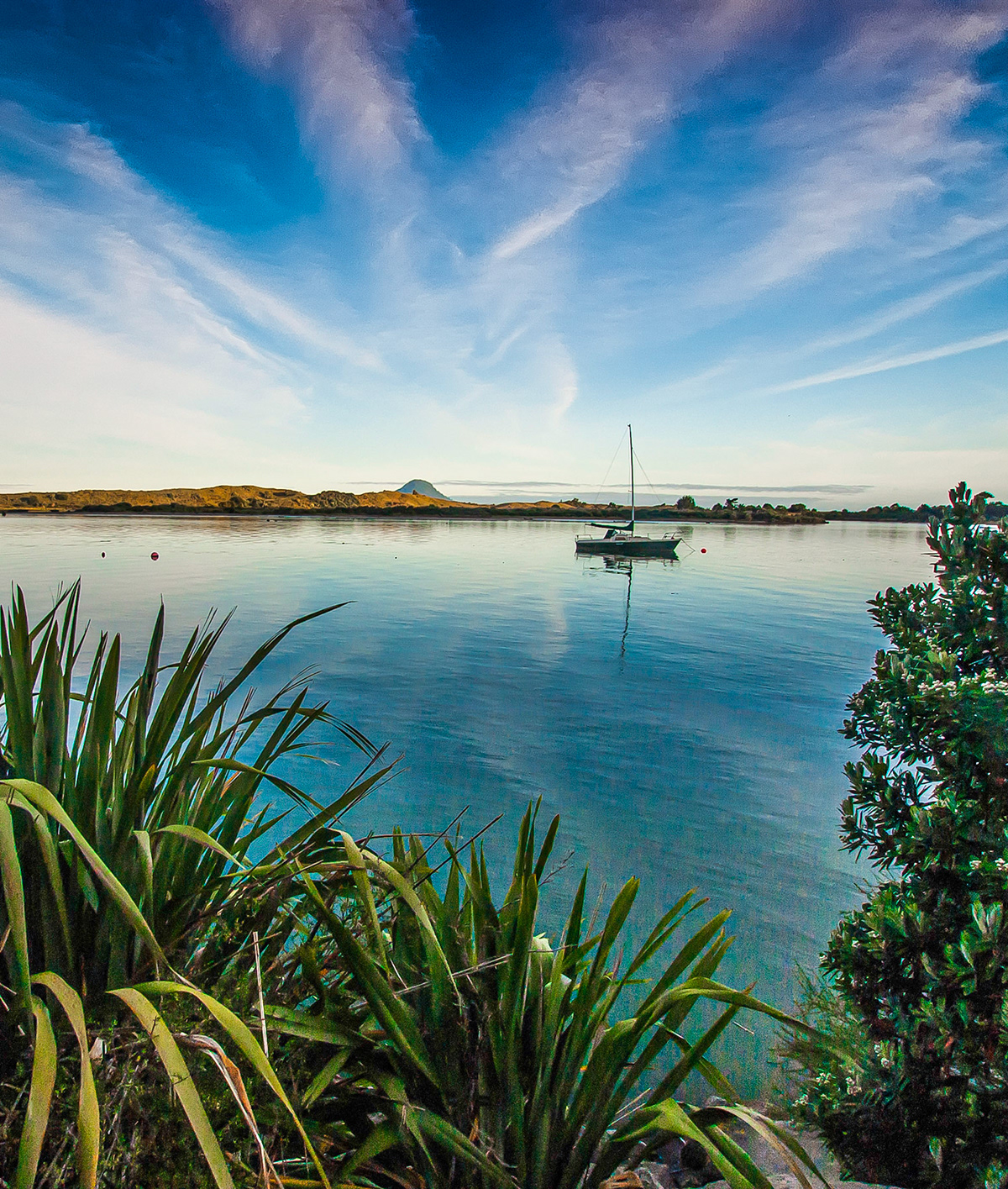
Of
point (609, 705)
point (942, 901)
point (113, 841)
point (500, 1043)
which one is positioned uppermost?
point (113, 841)

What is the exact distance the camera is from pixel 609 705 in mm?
10453

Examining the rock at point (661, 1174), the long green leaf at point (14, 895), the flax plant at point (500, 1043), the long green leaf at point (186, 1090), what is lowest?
the rock at point (661, 1174)

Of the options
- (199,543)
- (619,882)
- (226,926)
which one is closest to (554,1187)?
(226,926)

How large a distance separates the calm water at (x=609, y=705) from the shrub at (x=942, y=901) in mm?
1715

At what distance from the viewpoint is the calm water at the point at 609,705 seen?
5426 millimetres

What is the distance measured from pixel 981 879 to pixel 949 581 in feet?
3.01

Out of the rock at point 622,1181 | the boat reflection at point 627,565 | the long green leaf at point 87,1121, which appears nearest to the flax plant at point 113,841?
the long green leaf at point 87,1121

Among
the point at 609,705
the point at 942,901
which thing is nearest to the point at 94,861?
the point at 942,901

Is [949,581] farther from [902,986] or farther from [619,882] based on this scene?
[619,882]

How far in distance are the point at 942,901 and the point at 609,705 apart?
28.2 ft

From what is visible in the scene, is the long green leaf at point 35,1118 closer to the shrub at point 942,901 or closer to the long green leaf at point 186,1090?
the long green leaf at point 186,1090

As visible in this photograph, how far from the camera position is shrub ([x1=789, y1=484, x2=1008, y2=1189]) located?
5.87ft

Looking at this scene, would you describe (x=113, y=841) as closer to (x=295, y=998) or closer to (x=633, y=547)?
(x=295, y=998)

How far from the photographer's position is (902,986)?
196 cm
